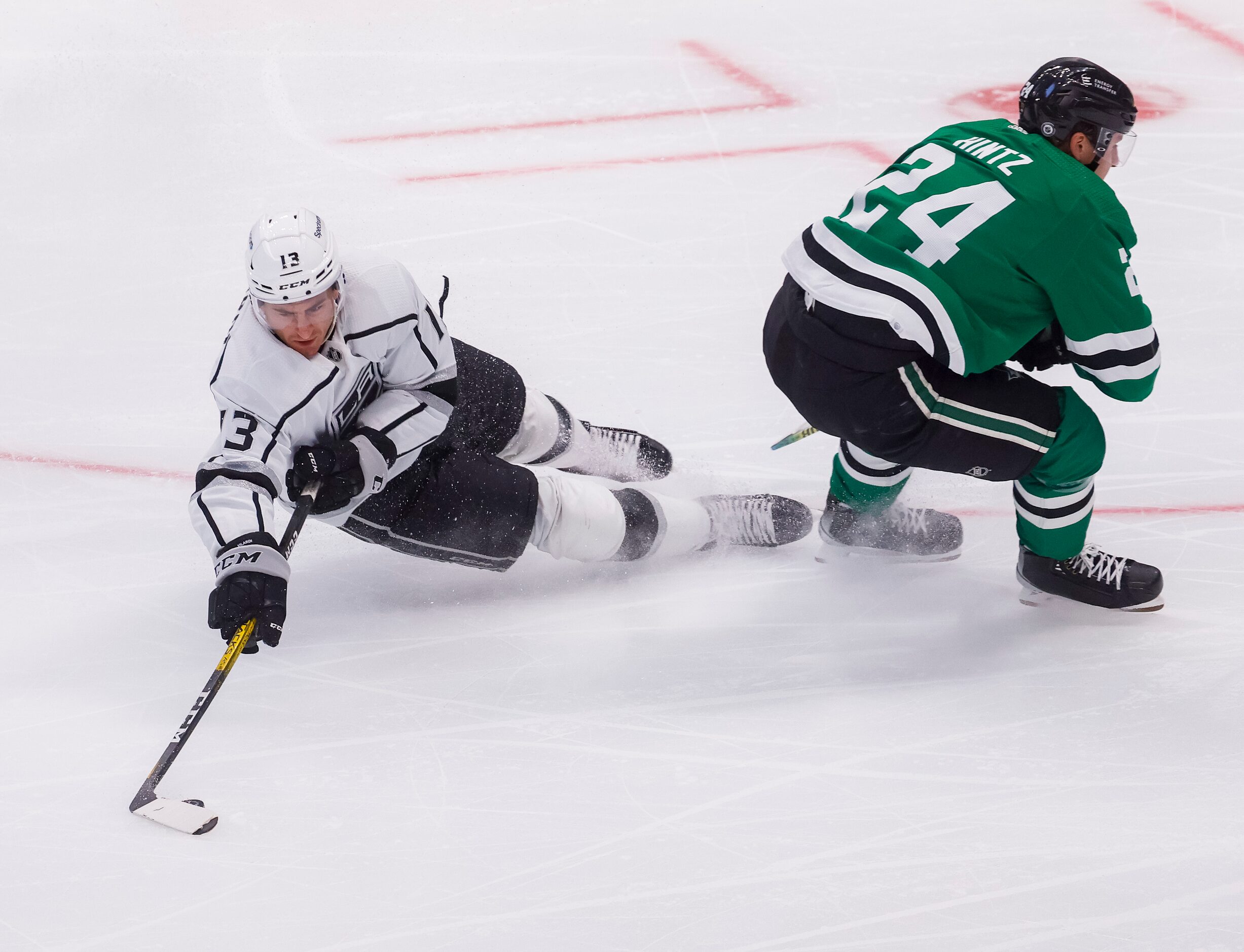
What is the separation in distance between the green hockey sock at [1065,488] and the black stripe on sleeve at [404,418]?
3.79ft

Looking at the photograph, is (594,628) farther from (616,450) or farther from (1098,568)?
(1098,568)

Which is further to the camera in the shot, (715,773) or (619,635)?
(619,635)

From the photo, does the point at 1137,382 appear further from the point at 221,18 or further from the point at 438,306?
the point at 221,18

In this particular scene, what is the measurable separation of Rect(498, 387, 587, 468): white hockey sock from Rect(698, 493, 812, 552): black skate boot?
33 cm

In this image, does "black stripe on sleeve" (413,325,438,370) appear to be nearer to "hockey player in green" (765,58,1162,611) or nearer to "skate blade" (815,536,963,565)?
"hockey player in green" (765,58,1162,611)

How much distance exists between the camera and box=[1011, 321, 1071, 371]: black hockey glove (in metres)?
2.41

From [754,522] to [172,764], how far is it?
1.29 m

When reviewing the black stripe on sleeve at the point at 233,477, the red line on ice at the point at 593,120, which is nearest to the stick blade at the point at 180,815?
the black stripe on sleeve at the point at 233,477

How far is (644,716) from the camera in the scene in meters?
2.34

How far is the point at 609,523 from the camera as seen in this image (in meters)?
2.68

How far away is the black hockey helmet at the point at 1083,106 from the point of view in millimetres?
2287

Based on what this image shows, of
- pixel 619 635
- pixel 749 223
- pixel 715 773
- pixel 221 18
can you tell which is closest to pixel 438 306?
pixel 619 635

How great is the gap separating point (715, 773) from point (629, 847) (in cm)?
24

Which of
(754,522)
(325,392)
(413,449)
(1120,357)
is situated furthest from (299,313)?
(1120,357)
